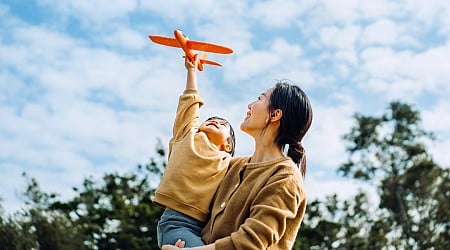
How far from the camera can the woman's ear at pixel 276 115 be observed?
2488mm

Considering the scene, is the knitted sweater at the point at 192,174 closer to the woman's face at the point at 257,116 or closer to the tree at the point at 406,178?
the woman's face at the point at 257,116

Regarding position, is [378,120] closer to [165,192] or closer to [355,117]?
[355,117]

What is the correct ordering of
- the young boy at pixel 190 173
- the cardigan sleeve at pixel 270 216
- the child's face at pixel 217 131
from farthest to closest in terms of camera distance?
the child's face at pixel 217 131
the young boy at pixel 190 173
the cardigan sleeve at pixel 270 216

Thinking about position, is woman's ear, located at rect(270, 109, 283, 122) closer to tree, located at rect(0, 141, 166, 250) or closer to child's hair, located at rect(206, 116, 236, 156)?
child's hair, located at rect(206, 116, 236, 156)

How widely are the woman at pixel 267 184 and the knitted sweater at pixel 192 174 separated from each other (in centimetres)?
4

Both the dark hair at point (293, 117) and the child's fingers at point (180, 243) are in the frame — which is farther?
the dark hair at point (293, 117)

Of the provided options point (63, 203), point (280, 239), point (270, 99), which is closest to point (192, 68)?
point (270, 99)

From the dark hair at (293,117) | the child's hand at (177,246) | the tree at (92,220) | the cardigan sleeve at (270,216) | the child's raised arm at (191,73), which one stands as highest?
the tree at (92,220)

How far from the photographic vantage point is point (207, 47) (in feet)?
8.91

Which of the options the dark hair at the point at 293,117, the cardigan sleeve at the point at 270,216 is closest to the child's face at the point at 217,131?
the dark hair at the point at 293,117

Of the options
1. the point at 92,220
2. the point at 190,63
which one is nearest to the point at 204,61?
the point at 190,63

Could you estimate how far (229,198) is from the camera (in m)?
2.45

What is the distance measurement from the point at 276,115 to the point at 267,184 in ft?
0.84

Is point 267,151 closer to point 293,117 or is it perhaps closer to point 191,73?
point 293,117
